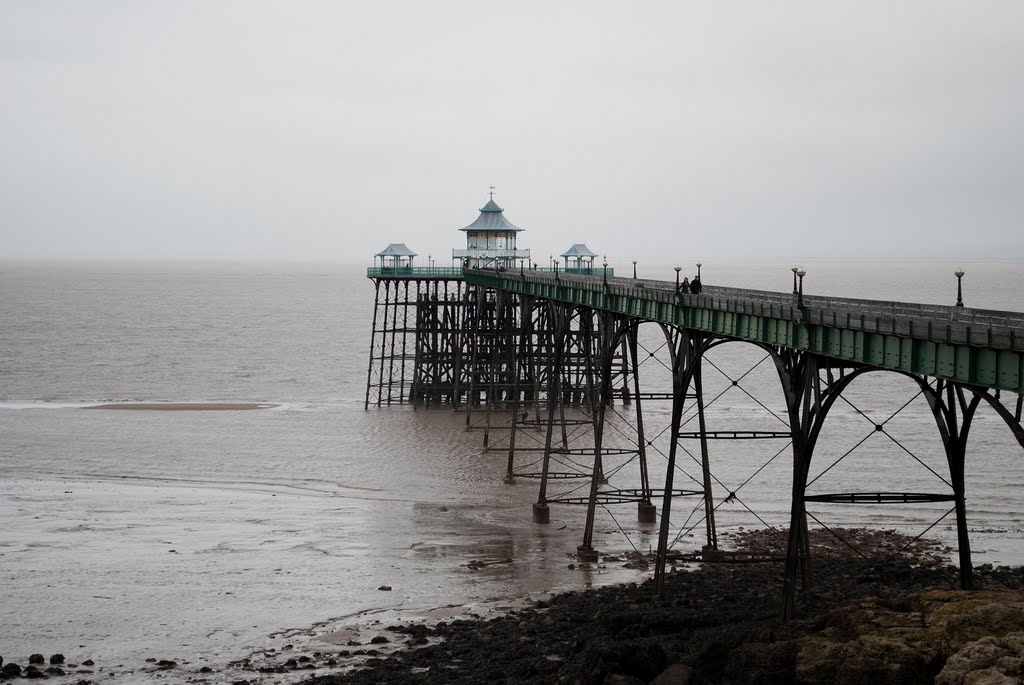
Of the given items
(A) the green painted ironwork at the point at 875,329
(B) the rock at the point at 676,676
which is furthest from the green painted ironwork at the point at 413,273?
(B) the rock at the point at 676,676

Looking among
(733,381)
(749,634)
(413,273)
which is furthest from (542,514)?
(413,273)

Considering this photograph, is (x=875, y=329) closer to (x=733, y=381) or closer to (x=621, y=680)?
(x=621, y=680)

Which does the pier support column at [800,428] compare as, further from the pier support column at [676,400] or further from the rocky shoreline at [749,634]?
the pier support column at [676,400]

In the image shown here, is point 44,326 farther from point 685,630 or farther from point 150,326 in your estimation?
point 685,630

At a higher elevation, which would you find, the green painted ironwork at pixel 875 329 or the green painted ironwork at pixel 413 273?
the green painted ironwork at pixel 413 273

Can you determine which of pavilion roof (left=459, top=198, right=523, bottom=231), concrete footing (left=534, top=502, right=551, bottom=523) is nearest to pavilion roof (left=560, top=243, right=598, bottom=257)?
pavilion roof (left=459, top=198, right=523, bottom=231)

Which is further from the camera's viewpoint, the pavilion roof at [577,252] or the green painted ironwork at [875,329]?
the pavilion roof at [577,252]

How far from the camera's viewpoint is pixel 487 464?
4959 centimetres

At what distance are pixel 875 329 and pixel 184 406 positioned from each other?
51.2 m

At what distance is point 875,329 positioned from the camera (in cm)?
2247

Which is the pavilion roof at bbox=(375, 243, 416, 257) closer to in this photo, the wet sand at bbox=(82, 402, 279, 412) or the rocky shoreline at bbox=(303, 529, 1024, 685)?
the wet sand at bbox=(82, 402, 279, 412)

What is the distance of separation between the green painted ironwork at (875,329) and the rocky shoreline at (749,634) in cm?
352

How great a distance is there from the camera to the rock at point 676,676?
66.3 feet

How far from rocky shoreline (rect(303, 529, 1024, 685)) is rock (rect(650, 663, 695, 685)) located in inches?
0.8
